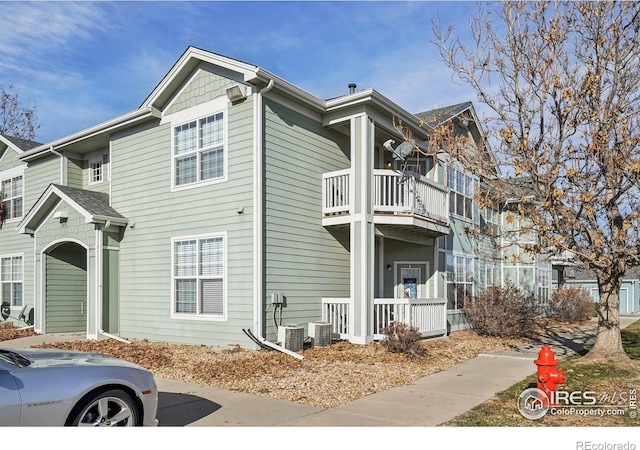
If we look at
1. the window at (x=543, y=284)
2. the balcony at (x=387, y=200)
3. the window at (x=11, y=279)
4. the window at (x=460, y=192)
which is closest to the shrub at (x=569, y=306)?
the window at (x=543, y=284)

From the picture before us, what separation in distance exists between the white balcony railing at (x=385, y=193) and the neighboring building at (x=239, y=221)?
42 millimetres

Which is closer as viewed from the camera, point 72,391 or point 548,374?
point 72,391

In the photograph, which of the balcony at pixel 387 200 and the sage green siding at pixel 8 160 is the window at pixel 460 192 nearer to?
the balcony at pixel 387 200

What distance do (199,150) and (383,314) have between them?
582 cm

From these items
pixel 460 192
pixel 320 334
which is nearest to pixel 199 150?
pixel 320 334

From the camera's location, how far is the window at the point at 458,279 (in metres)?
16.8

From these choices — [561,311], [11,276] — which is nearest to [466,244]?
[561,311]

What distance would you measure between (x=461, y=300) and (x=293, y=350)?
25.8ft

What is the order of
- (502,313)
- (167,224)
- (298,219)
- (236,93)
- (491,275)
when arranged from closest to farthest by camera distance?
1. (236,93)
2. (298,219)
3. (167,224)
4. (502,313)
5. (491,275)

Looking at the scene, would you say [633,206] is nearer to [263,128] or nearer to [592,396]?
[592,396]

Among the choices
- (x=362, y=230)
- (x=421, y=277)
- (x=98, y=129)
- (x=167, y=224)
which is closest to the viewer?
(x=362, y=230)

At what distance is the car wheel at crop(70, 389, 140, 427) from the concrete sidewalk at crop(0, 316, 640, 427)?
3.94 ft

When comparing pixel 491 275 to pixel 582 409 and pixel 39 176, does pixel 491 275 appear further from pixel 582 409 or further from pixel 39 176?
pixel 39 176

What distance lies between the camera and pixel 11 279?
731 inches
